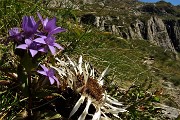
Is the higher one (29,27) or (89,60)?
(29,27)

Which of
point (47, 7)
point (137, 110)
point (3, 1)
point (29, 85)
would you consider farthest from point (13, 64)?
point (47, 7)

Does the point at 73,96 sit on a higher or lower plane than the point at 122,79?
higher

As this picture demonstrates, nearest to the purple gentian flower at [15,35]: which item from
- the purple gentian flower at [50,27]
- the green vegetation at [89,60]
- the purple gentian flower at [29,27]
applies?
the purple gentian flower at [29,27]

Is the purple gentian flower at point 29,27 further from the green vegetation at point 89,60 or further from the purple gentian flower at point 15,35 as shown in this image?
the green vegetation at point 89,60

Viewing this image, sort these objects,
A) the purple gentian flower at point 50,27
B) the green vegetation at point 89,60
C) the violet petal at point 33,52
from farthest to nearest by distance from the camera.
Answer: the green vegetation at point 89,60
the purple gentian flower at point 50,27
the violet petal at point 33,52

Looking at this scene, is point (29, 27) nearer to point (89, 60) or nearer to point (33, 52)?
point (33, 52)

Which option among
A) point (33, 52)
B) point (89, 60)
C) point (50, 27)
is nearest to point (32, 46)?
point (33, 52)

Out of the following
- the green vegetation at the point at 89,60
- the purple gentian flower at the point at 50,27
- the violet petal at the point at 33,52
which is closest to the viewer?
the violet petal at the point at 33,52

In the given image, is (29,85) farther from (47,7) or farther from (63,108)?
(47,7)

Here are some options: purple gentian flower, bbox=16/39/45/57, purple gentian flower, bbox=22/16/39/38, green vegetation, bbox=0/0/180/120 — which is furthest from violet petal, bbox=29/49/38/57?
green vegetation, bbox=0/0/180/120
